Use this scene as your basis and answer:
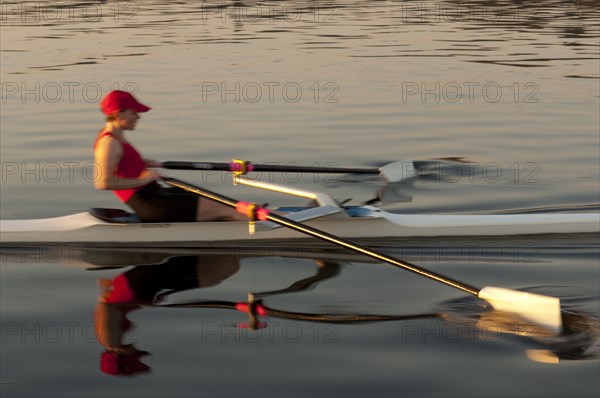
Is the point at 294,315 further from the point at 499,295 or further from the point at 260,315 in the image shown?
the point at 499,295

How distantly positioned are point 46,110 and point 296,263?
954 centimetres

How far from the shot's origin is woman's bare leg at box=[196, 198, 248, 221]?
29.9 ft

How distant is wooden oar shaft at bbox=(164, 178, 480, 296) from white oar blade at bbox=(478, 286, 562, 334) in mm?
138

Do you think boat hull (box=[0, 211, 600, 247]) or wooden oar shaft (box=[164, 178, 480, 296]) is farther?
boat hull (box=[0, 211, 600, 247])

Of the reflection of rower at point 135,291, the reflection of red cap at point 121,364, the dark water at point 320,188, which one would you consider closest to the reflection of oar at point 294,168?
the dark water at point 320,188

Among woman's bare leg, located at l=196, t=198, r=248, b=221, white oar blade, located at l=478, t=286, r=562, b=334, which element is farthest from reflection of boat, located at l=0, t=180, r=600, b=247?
white oar blade, located at l=478, t=286, r=562, b=334

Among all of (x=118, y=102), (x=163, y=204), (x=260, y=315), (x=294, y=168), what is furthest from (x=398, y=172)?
(x=260, y=315)

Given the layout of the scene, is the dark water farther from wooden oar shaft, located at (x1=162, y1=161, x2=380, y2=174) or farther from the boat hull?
wooden oar shaft, located at (x1=162, y1=161, x2=380, y2=174)

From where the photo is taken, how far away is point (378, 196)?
1088 cm

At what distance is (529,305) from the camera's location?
6895 mm

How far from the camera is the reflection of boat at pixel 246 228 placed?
898cm

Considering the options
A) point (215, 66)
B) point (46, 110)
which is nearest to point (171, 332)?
point (46, 110)

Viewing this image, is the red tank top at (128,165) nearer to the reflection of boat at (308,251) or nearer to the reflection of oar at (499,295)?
the reflection of boat at (308,251)

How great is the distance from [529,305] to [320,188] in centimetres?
513
